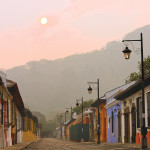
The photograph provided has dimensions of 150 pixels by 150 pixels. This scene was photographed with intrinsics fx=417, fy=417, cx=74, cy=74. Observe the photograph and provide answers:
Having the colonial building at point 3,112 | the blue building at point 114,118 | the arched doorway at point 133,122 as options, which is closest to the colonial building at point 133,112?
the arched doorway at point 133,122

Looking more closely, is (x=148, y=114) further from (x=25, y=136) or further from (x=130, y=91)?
(x=25, y=136)

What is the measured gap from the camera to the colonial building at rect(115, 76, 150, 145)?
27.2 m

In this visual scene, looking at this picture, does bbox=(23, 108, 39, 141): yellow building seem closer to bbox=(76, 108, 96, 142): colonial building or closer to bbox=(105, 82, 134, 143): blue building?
bbox=(76, 108, 96, 142): colonial building

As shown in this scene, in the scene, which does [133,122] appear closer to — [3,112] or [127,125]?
[127,125]

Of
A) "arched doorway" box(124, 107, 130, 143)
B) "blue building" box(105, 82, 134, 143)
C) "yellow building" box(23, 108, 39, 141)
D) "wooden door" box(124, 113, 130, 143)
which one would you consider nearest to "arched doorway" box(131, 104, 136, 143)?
"arched doorway" box(124, 107, 130, 143)

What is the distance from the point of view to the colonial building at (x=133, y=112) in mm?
27219

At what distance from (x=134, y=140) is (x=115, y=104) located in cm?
878

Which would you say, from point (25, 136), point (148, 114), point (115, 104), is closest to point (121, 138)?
point (115, 104)


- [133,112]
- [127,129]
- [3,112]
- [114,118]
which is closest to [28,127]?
[114,118]

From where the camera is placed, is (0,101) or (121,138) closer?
(0,101)

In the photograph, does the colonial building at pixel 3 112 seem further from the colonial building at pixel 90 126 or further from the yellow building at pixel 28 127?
the yellow building at pixel 28 127

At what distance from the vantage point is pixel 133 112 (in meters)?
32.5

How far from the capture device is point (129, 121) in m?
34.9

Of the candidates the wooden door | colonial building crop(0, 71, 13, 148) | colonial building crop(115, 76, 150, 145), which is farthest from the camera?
the wooden door
